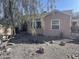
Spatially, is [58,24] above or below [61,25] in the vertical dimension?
above

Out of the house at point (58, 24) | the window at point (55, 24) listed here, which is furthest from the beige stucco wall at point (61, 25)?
the window at point (55, 24)

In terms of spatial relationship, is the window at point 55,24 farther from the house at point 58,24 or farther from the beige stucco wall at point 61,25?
the beige stucco wall at point 61,25

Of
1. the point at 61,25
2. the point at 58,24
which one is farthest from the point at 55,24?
the point at 61,25

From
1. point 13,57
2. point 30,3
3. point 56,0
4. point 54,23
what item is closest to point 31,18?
point 30,3

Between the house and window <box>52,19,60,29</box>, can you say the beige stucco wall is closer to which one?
the house

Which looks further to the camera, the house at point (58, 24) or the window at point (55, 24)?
the window at point (55, 24)

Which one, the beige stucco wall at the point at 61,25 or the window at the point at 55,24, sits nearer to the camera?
the beige stucco wall at the point at 61,25

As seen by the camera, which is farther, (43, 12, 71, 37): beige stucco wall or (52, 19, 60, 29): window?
(52, 19, 60, 29): window

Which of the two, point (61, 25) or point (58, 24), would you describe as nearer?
point (61, 25)

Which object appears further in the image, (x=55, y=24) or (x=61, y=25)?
(x=55, y=24)

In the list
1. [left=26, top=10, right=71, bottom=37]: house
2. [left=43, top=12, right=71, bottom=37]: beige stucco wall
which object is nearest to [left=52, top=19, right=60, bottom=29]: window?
[left=26, top=10, right=71, bottom=37]: house

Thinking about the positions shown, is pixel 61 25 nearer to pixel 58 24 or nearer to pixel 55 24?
pixel 58 24

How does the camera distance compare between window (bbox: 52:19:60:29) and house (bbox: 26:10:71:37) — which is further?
window (bbox: 52:19:60:29)

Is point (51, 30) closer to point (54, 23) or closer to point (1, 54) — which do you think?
point (54, 23)
